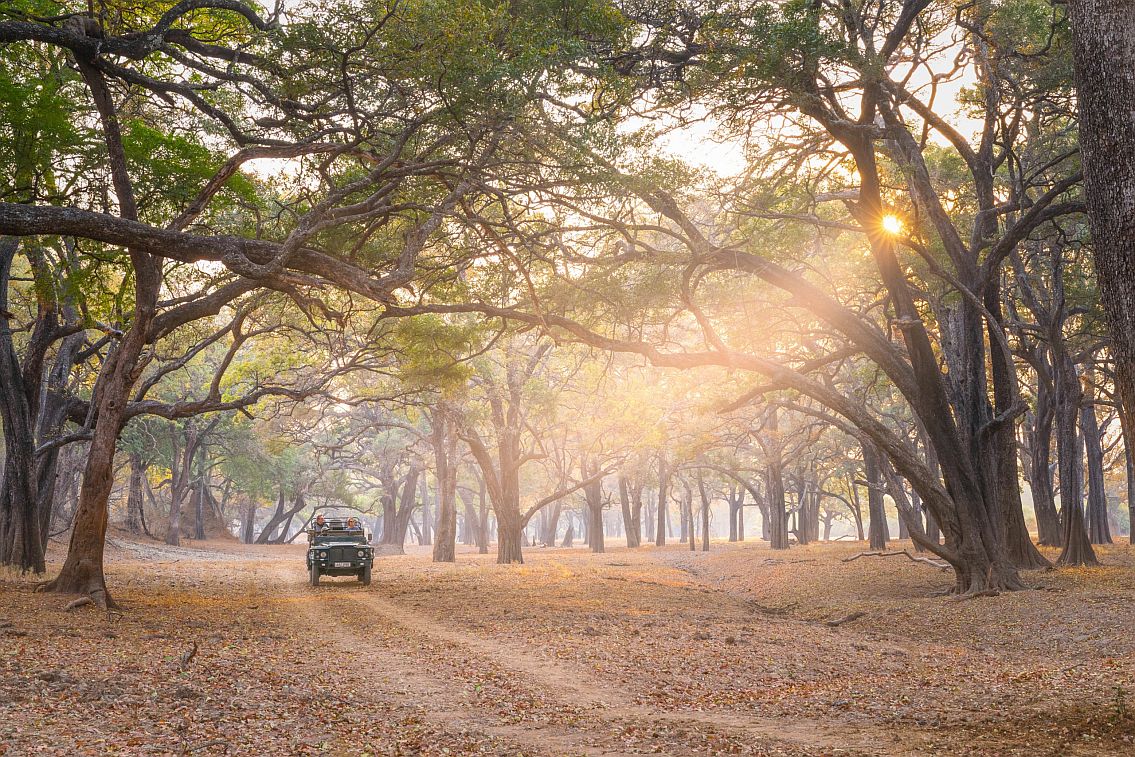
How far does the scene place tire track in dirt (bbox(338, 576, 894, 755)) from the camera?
5.64 m

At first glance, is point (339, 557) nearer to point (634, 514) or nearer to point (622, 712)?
point (622, 712)

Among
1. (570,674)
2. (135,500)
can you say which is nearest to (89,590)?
(570,674)

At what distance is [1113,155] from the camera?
5.78 m

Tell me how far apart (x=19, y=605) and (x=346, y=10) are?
374 inches

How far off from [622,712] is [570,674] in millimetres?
1740

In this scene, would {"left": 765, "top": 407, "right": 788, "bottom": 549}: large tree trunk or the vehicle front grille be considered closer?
the vehicle front grille

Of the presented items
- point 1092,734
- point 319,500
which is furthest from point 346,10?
point 319,500

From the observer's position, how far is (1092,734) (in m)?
5.59

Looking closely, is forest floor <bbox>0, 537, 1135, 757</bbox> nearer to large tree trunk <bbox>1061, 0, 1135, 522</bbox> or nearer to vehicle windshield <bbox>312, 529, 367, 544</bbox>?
large tree trunk <bbox>1061, 0, 1135, 522</bbox>

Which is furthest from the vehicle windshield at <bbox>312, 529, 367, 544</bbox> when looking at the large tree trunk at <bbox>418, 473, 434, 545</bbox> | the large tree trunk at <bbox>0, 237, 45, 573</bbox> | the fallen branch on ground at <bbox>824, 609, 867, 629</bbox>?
the large tree trunk at <bbox>418, 473, 434, 545</bbox>

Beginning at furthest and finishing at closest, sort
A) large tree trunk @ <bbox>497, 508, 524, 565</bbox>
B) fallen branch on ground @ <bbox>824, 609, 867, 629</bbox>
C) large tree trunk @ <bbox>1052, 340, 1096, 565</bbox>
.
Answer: large tree trunk @ <bbox>497, 508, 524, 565</bbox>
large tree trunk @ <bbox>1052, 340, 1096, 565</bbox>
fallen branch on ground @ <bbox>824, 609, 867, 629</bbox>

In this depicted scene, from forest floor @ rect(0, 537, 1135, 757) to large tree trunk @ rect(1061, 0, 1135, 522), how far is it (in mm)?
2768

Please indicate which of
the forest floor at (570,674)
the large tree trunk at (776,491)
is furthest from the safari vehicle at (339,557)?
the large tree trunk at (776,491)

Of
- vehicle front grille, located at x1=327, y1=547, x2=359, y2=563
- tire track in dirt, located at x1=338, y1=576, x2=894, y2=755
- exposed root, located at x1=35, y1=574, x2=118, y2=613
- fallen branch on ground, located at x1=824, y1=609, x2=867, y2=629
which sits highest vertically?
vehicle front grille, located at x1=327, y1=547, x2=359, y2=563
